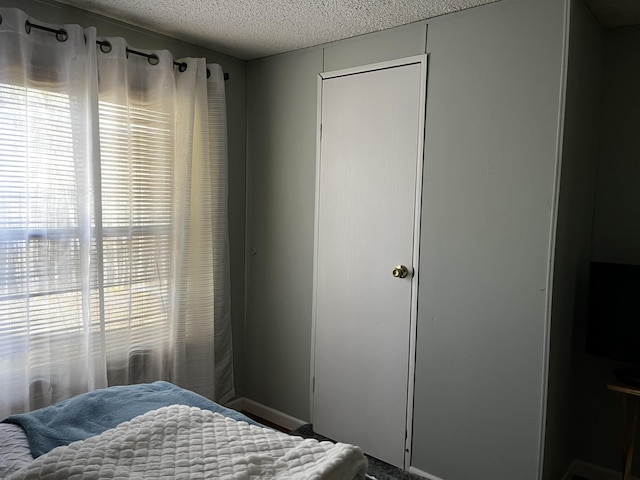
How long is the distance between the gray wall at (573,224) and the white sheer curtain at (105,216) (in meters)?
1.93

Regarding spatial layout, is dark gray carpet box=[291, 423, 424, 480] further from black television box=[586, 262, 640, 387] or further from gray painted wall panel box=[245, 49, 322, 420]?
black television box=[586, 262, 640, 387]

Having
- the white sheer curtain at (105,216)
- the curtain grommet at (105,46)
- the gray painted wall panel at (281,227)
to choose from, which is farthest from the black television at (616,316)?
the curtain grommet at (105,46)

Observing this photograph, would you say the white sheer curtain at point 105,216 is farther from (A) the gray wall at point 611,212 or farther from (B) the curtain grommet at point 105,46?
(A) the gray wall at point 611,212

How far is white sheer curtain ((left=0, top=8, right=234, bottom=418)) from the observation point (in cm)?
209

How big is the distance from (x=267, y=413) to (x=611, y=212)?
8.13 feet

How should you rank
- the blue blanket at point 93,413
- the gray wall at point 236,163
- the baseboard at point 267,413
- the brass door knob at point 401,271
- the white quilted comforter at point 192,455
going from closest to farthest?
1. the white quilted comforter at point 192,455
2. the blue blanket at point 93,413
3. the brass door knob at point 401,271
4. the gray wall at point 236,163
5. the baseboard at point 267,413

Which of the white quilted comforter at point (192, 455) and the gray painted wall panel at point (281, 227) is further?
the gray painted wall panel at point (281, 227)

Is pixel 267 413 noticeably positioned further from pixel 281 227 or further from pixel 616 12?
pixel 616 12

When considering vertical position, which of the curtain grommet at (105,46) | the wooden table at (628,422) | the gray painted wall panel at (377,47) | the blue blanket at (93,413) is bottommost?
the wooden table at (628,422)

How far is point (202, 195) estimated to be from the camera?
2836mm

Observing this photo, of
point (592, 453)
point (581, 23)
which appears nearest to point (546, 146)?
point (581, 23)

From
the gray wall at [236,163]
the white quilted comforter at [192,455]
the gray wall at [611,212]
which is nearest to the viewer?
the white quilted comforter at [192,455]

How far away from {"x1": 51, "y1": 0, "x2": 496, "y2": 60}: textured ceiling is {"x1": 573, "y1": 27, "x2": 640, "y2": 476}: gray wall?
86 centimetres

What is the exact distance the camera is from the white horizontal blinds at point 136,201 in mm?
2408
